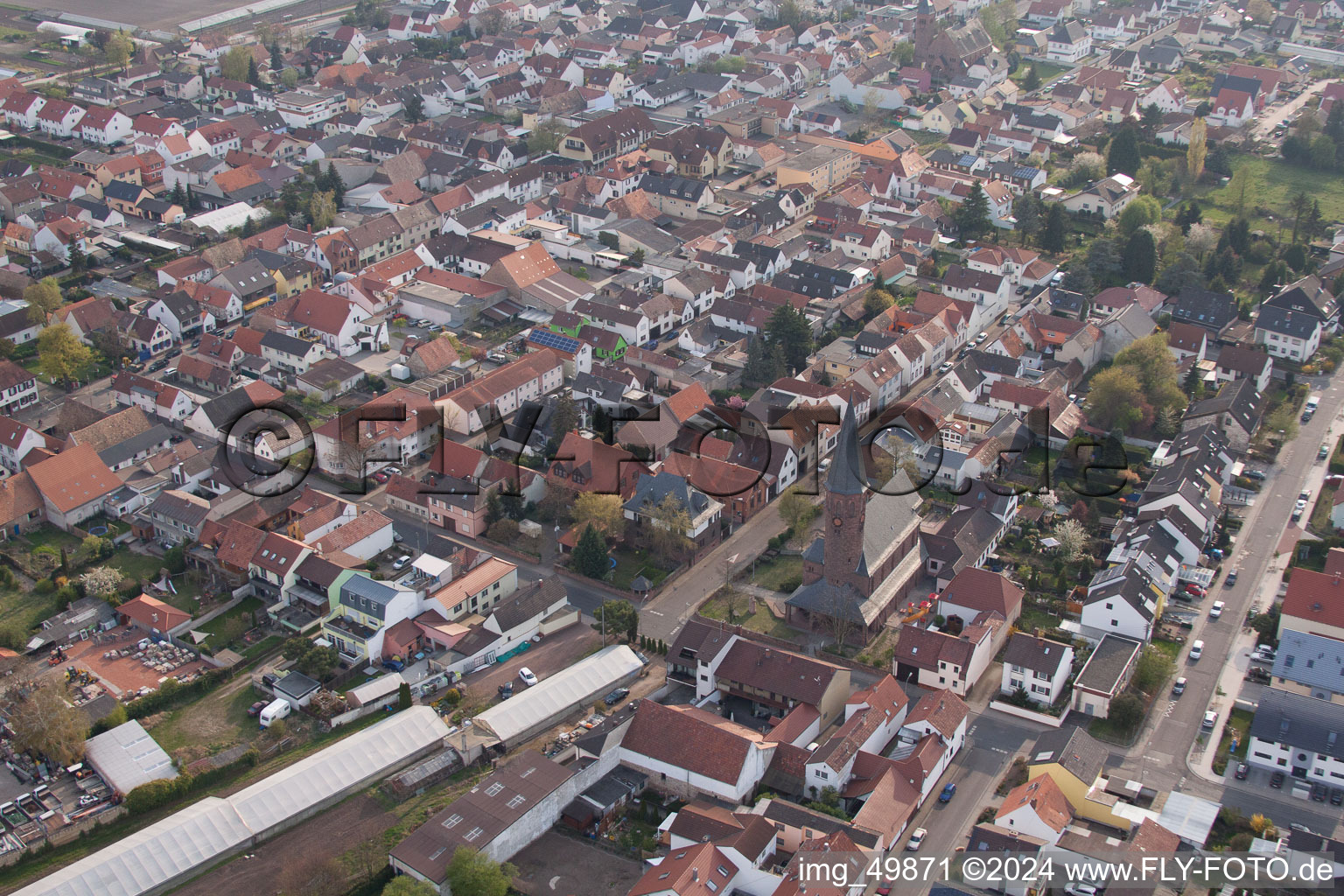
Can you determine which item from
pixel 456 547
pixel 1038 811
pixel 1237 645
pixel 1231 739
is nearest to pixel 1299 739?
pixel 1231 739

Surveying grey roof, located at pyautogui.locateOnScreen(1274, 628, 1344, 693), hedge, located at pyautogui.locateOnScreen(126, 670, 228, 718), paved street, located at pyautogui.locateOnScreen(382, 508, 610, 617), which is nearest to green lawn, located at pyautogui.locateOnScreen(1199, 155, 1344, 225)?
grey roof, located at pyautogui.locateOnScreen(1274, 628, 1344, 693)

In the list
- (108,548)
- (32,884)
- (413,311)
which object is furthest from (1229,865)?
(413,311)

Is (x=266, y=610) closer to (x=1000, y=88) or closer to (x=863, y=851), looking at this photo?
(x=863, y=851)

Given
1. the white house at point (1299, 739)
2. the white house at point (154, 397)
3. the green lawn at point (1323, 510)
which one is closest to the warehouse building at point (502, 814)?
the white house at point (1299, 739)

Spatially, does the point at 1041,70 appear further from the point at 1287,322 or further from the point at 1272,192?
the point at 1287,322

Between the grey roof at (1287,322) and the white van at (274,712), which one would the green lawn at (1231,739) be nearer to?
the grey roof at (1287,322)

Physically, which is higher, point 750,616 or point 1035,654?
point 1035,654
